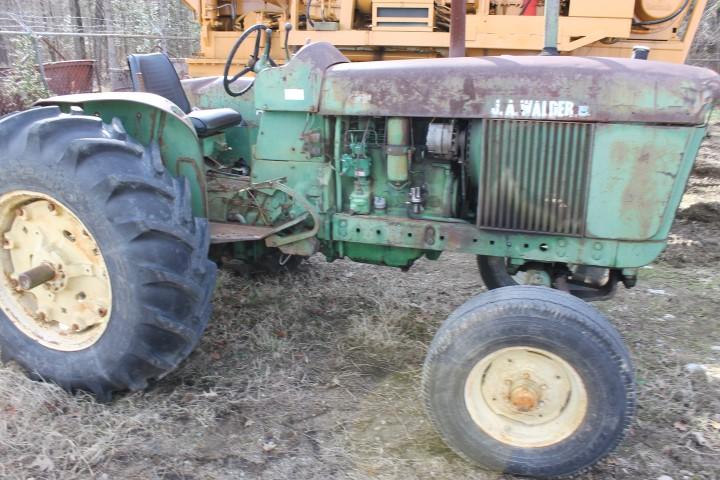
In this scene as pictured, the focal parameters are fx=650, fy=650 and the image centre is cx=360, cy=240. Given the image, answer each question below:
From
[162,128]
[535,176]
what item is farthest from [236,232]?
[535,176]

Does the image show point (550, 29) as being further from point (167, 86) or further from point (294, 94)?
point (167, 86)

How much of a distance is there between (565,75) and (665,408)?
1.55 m

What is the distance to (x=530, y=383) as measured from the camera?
7.97 feet

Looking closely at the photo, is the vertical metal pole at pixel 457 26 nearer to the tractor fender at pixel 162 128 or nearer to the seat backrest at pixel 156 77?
the tractor fender at pixel 162 128

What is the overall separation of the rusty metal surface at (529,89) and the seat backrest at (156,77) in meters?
1.34

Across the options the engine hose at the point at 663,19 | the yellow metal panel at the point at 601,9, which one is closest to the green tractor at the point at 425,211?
the yellow metal panel at the point at 601,9

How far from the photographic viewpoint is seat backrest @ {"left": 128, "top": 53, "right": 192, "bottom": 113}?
3.81 metres

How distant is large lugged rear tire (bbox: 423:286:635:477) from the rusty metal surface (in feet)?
2.61

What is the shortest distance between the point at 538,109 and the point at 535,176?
29cm

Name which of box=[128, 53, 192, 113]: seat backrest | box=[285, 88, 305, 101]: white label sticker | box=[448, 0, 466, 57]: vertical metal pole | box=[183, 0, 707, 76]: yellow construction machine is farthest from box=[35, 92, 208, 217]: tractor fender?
box=[183, 0, 707, 76]: yellow construction machine

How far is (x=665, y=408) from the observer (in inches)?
115

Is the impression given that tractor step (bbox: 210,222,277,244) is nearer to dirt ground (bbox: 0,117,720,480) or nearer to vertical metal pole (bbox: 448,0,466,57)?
dirt ground (bbox: 0,117,720,480)

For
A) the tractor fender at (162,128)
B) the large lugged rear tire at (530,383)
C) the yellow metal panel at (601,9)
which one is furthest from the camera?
the yellow metal panel at (601,9)

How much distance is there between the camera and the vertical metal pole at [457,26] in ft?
10.5
